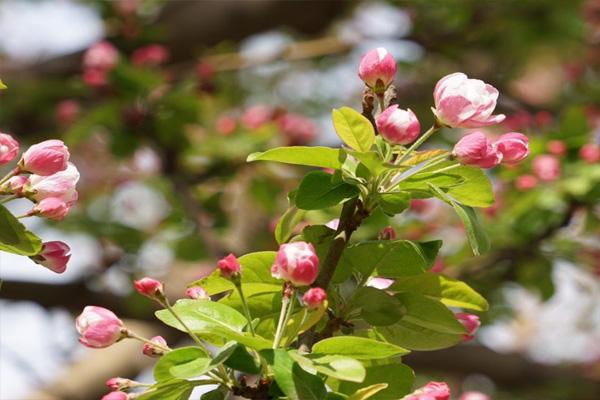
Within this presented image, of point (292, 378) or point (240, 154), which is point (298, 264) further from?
point (240, 154)

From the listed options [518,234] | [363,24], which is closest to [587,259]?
[518,234]

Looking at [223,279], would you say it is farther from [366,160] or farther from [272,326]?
[366,160]

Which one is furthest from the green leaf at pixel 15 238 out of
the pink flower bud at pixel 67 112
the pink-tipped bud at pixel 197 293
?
the pink flower bud at pixel 67 112

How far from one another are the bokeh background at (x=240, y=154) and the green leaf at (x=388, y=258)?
1.05m

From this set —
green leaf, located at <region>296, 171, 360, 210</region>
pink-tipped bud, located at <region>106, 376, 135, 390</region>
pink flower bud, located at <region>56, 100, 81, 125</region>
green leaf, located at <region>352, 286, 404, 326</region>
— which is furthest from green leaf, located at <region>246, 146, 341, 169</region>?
pink flower bud, located at <region>56, 100, 81, 125</region>

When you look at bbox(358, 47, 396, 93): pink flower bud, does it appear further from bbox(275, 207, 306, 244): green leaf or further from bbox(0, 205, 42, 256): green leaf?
bbox(0, 205, 42, 256): green leaf

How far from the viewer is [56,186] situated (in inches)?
37.4

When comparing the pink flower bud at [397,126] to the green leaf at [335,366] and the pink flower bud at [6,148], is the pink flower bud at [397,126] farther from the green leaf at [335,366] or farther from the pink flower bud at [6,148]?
the pink flower bud at [6,148]

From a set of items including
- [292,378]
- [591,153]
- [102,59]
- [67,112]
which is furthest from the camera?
[67,112]

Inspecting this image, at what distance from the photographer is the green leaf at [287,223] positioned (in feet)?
3.14

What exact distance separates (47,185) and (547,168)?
156 cm

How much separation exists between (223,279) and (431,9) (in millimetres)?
2719

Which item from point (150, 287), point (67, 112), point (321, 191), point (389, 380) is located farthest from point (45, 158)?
point (67, 112)

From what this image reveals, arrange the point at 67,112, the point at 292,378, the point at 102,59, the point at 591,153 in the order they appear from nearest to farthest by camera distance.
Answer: the point at 292,378
the point at 591,153
the point at 102,59
the point at 67,112
